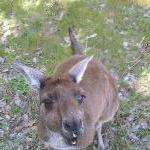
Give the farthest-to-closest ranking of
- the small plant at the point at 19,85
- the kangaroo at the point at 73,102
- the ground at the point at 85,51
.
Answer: the small plant at the point at 19,85 < the ground at the point at 85,51 < the kangaroo at the point at 73,102

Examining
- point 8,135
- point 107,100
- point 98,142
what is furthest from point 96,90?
point 8,135

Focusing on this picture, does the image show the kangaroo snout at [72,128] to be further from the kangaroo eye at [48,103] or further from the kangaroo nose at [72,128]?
the kangaroo eye at [48,103]

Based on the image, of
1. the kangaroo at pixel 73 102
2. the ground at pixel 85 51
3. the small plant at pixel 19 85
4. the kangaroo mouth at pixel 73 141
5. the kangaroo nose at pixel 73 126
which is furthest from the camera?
the small plant at pixel 19 85

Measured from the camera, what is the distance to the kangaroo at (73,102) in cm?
685

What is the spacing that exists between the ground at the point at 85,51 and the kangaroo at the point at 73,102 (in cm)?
60

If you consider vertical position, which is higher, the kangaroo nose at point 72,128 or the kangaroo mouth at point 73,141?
the kangaroo nose at point 72,128

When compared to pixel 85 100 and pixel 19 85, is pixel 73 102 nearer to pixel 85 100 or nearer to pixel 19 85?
pixel 85 100

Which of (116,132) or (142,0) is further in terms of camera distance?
(142,0)

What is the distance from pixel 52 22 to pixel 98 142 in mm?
3171

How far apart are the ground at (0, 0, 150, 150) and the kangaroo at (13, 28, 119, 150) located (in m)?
0.60

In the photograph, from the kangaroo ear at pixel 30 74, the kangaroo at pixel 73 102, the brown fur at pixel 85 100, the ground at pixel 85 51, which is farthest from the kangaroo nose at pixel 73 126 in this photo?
the ground at pixel 85 51

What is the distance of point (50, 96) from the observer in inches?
276

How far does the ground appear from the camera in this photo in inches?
348

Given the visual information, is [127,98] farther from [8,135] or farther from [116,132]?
[8,135]
